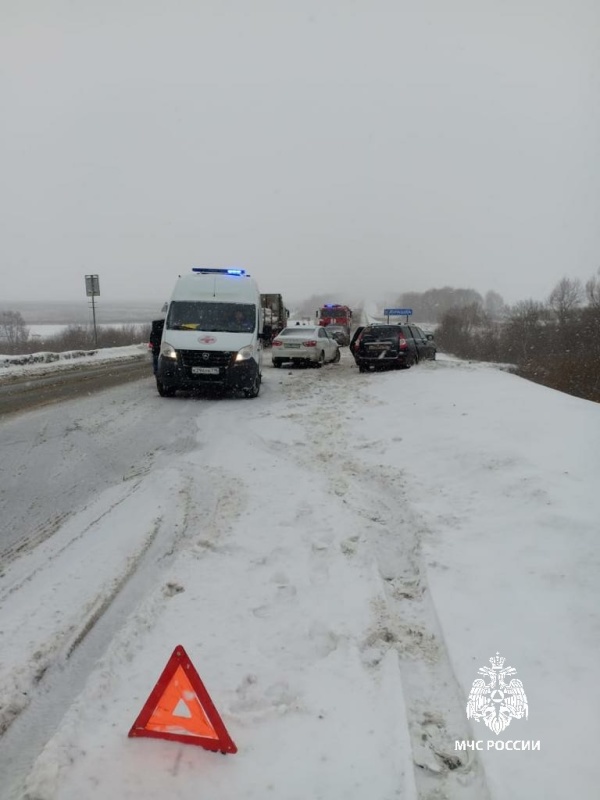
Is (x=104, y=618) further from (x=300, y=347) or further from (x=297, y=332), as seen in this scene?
(x=297, y=332)

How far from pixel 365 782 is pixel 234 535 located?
2.72 m

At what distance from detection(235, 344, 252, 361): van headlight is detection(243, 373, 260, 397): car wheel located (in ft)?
1.97

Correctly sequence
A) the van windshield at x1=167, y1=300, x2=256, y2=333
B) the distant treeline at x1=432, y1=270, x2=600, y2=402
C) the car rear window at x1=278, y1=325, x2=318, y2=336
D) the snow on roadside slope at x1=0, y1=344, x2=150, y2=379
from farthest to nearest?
the distant treeline at x1=432, y1=270, x2=600, y2=402 < the car rear window at x1=278, y1=325, x2=318, y2=336 < the snow on roadside slope at x1=0, y1=344, x2=150, y2=379 < the van windshield at x1=167, y1=300, x2=256, y2=333

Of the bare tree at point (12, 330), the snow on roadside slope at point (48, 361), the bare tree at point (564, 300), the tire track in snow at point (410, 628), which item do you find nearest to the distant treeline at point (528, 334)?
the bare tree at point (564, 300)

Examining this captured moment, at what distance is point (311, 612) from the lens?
358cm

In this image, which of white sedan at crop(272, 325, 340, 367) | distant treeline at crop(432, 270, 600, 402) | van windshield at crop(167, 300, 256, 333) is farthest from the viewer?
distant treeline at crop(432, 270, 600, 402)

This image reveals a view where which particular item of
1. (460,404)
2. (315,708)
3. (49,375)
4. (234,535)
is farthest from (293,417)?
(49,375)

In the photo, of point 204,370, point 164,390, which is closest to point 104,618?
point 204,370

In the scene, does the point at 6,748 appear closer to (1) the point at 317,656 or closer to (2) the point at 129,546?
(1) the point at 317,656

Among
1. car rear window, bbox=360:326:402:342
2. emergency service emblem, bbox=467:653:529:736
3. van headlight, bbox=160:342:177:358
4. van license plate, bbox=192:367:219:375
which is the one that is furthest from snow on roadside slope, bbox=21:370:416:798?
car rear window, bbox=360:326:402:342

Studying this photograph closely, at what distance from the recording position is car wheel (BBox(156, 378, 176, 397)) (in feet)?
41.4

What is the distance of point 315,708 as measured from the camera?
8.87ft

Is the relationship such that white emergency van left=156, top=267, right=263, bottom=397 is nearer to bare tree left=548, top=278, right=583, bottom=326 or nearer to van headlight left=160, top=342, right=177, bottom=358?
van headlight left=160, top=342, right=177, bottom=358

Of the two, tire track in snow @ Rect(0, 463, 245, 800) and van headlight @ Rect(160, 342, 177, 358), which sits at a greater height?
van headlight @ Rect(160, 342, 177, 358)
